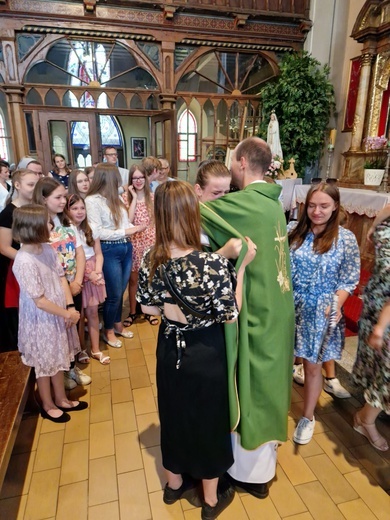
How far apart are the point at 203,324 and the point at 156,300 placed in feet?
0.70

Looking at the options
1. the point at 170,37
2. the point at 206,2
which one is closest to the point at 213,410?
the point at 170,37

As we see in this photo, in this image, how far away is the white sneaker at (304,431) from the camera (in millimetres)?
2133

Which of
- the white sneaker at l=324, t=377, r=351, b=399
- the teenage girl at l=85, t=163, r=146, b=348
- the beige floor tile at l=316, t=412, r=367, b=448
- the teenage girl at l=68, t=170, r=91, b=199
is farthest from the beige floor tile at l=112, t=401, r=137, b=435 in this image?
the teenage girl at l=68, t=170, r=91, b=199

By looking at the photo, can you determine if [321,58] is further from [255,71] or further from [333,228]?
[333,228]

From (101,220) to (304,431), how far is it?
Answer: 2.15 meters

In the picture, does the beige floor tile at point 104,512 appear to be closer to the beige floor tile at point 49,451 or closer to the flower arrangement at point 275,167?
the beige floor tile at point 49,451

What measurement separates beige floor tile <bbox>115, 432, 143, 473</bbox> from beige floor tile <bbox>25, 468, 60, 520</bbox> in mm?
334

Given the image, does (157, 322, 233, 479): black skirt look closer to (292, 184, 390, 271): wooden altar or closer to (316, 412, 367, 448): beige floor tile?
(316, 412, 367, 448): beige floor tile

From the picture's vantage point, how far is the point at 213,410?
1.51 meters

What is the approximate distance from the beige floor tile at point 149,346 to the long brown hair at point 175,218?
1.98 m

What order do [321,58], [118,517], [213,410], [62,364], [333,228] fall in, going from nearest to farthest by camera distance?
[213,410] < [118,517] < [333,228] < [62,364] < [321,58]

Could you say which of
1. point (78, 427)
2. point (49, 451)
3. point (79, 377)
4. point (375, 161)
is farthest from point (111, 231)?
point (375, 161)

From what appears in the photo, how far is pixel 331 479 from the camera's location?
1.90 m

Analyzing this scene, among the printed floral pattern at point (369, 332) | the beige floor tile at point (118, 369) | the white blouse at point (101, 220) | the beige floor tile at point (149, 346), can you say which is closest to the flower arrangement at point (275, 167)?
the white blouse at point (101, 220)
